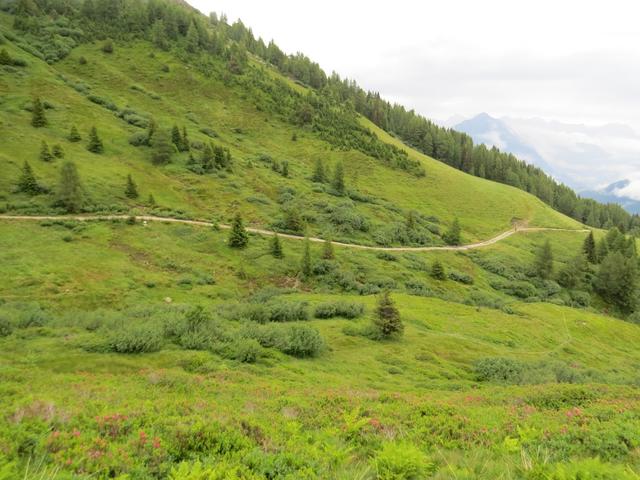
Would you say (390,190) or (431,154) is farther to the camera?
(431,154)

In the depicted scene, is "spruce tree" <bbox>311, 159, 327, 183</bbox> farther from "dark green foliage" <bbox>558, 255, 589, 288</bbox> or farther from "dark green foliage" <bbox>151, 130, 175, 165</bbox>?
"dark green foliage" <bbox>558, 255, 589, 288</bbox>

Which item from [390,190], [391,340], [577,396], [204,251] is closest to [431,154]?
[390,190]

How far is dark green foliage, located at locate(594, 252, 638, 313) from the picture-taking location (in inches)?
2803

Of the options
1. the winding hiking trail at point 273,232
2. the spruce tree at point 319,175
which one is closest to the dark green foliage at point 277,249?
the winding hiking trail at point 273,232

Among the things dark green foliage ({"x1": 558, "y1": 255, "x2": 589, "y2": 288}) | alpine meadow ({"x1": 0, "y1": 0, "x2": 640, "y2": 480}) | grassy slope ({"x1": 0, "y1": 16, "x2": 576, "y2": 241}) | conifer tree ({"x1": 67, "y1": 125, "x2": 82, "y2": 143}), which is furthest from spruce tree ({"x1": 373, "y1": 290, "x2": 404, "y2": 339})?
conifer tree ({"x1": 67, "y1": 125, "x2": 82, "y2": 143})

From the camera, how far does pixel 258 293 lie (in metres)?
41.3

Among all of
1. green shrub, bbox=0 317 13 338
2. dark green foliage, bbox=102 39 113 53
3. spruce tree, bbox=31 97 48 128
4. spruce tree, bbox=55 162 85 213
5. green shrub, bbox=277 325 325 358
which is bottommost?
green shrub, bbox=0 317 13 338

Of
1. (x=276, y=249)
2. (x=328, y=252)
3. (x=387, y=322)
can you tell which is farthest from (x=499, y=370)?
(x=276, y=249)

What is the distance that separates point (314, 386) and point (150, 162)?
67.8 meters

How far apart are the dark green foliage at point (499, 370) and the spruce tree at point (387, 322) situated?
6.46m

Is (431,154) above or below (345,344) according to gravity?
above

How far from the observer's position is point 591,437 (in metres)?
9.70

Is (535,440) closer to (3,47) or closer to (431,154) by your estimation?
(3,47)

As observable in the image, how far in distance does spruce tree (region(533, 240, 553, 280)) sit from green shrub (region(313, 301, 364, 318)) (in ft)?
190
